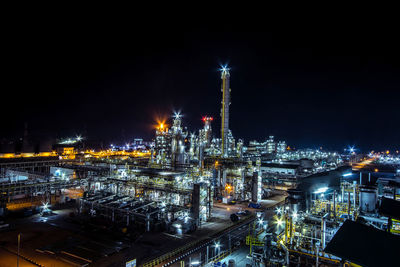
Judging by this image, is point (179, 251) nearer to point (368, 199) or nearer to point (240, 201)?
point (368, 199)

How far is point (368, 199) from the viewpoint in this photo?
59.6ft

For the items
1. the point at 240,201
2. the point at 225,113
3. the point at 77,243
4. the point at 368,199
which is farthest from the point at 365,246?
the point at 225,113

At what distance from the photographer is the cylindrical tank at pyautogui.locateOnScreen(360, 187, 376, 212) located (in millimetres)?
18016

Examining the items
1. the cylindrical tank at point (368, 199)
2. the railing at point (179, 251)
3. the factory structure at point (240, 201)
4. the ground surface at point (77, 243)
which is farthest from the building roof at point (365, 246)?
the ground surface at point (77, 243)

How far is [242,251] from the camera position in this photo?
17.8 metres

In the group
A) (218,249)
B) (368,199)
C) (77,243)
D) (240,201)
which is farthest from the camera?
(240,201)

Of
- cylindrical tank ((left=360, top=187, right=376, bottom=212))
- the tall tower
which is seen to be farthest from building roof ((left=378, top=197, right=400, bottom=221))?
the tall tower

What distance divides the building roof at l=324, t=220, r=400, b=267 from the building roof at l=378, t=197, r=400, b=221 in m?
4.75

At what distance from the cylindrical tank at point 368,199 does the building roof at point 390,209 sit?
345 centimetres

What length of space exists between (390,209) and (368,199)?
15.4 ft

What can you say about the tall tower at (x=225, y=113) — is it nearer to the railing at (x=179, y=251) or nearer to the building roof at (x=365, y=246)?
the railing at (x=179, y=251)

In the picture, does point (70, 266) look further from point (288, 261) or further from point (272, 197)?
point (272, 197)

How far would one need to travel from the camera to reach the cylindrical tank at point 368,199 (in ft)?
59.1

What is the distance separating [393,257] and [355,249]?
116 cm
